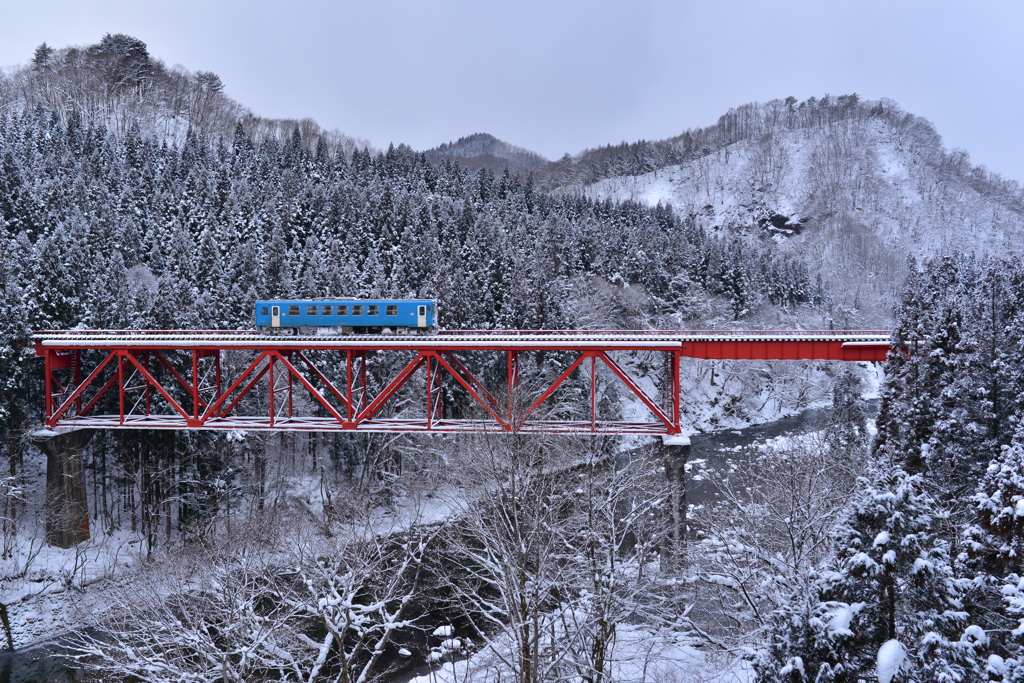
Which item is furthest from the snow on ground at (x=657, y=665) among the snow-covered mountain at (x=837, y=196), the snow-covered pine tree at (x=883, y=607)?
the snow-covered mountain at (x=837, y=196)

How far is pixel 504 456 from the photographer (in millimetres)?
17750

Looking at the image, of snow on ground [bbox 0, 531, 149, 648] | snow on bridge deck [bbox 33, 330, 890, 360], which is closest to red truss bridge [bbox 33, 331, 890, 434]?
snow on bridge deck [bbox 33, 330, 890, 360]

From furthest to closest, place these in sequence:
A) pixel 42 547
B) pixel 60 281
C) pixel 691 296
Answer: pixel 691 296
pixel 60 281
pixel 42 547

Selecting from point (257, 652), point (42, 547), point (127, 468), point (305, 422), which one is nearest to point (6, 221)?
point (127, 468)

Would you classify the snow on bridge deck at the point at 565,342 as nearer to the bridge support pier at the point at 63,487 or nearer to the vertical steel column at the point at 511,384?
the vertical steel column at the point at 511,384

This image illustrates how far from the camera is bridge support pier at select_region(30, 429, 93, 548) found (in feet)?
86.7

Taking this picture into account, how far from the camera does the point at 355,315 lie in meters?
31.2

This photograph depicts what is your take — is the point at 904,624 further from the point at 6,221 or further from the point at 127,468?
the point at 6,221

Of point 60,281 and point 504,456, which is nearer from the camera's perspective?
point 504,456

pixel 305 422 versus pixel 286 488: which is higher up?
pixel 305 422

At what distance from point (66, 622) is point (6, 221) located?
117ft

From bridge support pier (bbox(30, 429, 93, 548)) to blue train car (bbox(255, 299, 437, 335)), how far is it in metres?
10.2

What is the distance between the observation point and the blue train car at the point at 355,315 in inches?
1213

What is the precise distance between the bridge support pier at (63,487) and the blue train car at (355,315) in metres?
10.2
